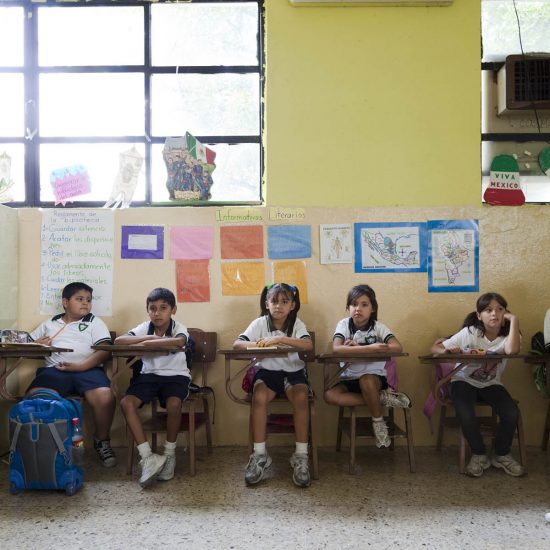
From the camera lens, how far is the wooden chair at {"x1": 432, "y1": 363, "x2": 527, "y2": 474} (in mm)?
3264

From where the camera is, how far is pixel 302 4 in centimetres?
399

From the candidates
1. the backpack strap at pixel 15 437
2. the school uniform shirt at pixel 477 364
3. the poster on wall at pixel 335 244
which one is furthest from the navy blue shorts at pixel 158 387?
the school uniform shirt at pixel 477 364

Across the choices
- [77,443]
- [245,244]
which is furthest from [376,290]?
[77,443]

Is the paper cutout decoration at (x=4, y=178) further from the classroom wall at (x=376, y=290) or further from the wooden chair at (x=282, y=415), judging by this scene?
the wooden chair at (x=282, y=415)

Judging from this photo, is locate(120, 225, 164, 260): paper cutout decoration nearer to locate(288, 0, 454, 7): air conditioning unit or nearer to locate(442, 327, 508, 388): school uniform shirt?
locate(288, 0, 454, 7): air conditioning unit

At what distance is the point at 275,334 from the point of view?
11.3 ft

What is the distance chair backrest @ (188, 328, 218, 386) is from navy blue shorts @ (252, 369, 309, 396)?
0.50 metres

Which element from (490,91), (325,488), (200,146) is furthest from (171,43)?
(325,488)

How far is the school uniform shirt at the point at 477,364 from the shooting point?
3.48 m

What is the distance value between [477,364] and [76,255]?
2776 mm

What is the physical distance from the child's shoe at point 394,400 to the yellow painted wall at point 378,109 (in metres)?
1.39

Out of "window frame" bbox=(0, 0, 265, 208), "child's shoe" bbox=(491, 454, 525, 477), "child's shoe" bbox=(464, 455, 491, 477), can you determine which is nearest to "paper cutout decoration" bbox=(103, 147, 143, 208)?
"window frame" bbox=(0, 0, 265, 208)

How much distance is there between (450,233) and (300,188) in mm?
1103

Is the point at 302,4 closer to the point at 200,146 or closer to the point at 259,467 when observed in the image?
the point at 200,146
